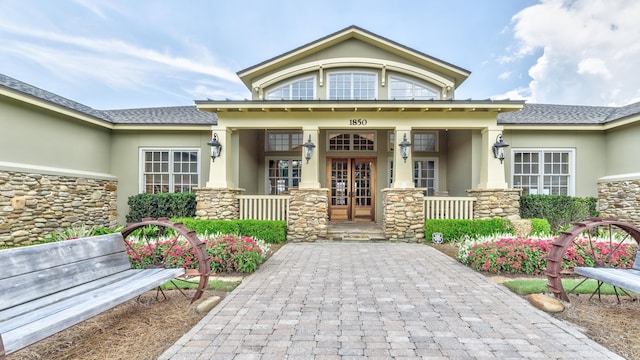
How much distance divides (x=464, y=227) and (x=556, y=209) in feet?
11.8

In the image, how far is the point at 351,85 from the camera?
11359 millimetres

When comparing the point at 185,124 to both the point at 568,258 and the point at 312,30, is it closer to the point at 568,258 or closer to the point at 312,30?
the point at 312,30

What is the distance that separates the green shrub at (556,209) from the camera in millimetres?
9359

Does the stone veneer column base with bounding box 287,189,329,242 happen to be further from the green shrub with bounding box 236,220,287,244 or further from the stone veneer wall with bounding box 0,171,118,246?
the stone veneer wall with bounding box 0,171,118,246

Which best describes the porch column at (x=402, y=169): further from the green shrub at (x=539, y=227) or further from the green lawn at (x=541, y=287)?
the green lawn at (x=541, y=287)

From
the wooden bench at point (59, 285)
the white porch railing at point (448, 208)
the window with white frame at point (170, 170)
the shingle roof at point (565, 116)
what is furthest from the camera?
the window with white frame at point (170, 170)

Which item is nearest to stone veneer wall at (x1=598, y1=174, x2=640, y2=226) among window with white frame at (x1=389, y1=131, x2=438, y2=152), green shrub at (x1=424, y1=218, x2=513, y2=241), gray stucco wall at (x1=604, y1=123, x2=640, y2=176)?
gray stucco wall at (x1=604, y1=123, x2=640, y2=176)

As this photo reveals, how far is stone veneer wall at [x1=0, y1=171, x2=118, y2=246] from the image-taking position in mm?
Answer: 7410

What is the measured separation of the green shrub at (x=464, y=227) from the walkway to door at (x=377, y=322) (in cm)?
338

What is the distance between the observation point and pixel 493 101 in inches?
344

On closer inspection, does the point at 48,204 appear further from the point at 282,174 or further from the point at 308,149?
the point at 308,149

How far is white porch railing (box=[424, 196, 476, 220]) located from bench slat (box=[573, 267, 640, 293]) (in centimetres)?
536

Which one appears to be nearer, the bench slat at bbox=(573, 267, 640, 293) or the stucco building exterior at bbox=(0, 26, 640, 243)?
the bench slat at bbox=(573, 267, 640, 293)

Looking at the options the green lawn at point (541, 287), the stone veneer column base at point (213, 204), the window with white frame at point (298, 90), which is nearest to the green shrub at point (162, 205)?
the stone veneer column base at point (213, 204)
